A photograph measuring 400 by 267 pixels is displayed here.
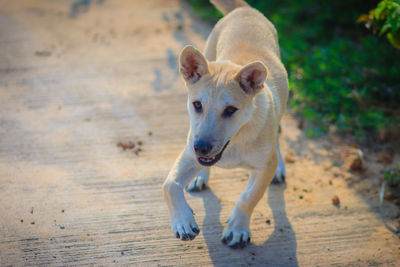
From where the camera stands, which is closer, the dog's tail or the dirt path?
the dirt path

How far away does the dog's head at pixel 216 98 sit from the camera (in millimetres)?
3426

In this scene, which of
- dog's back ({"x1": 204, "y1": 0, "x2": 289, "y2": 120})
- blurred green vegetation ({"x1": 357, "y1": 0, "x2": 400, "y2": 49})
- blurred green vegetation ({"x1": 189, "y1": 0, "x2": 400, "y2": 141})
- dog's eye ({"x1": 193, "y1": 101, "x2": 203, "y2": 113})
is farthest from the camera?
blurred green vegetation ({"x1": 189, "y1": 0, "x2": 400, "y2": 141})

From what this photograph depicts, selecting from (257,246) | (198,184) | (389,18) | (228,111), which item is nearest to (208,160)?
(228,111)

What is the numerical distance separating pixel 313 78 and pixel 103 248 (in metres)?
4.92

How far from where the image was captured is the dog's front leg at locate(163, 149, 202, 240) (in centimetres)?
355

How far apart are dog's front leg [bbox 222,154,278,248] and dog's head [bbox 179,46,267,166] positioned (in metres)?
0.57

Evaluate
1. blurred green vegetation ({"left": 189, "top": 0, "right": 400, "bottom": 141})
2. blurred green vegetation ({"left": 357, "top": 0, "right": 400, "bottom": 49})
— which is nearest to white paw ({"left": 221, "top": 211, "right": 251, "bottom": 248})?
blurred green vegetation ({"left": 357, "top": 0, "right": 400, "bottom": 49})

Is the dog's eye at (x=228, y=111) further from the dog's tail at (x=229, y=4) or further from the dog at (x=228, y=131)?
the dog's tail at (x=229, y=4)

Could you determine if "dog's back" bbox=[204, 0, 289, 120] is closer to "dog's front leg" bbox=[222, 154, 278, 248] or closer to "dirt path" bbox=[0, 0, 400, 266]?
"dog's front leg" bbox=[222, 154, 278, 248]

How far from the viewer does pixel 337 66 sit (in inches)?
283

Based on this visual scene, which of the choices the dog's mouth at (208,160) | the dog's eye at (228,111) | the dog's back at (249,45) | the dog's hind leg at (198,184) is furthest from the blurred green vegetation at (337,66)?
the dog's mouth at (208,160)

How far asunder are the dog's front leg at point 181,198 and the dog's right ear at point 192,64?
72 cm

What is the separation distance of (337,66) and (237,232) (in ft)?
14.6

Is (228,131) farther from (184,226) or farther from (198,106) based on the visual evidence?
(184,226)
